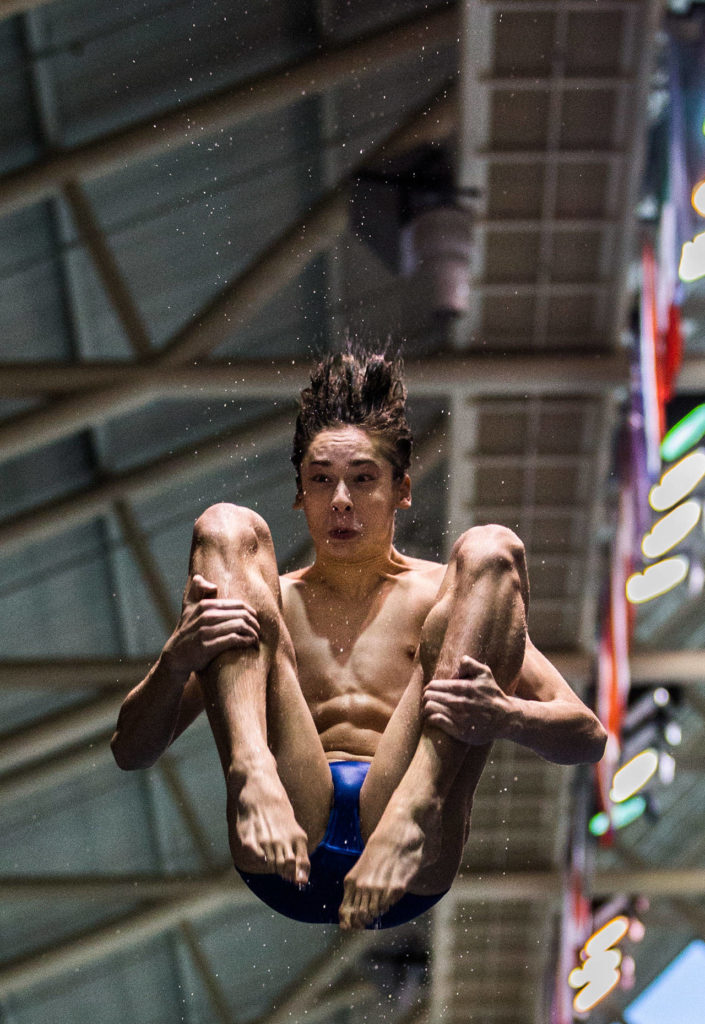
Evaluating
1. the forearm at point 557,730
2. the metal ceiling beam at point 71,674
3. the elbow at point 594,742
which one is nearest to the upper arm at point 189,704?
the forearm at point 557,730

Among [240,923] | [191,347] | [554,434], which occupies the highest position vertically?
[191,347]

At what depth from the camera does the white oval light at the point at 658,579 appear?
11570mm

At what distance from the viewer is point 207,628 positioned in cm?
460

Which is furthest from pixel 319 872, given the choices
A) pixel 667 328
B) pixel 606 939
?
pixel 606 939

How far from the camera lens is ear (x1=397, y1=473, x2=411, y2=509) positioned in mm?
5285

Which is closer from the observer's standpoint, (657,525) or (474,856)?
(474,856)

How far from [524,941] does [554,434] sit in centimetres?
342

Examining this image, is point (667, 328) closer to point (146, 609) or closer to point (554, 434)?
point (554, 434)

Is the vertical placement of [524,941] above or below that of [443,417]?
below

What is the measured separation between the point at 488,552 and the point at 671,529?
278 inches

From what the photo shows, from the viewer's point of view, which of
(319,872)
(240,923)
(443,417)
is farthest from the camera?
(240,923)

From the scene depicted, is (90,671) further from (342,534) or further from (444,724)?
(444,724)

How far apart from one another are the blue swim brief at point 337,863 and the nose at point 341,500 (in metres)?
0.76

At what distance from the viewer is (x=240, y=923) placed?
9852mm
